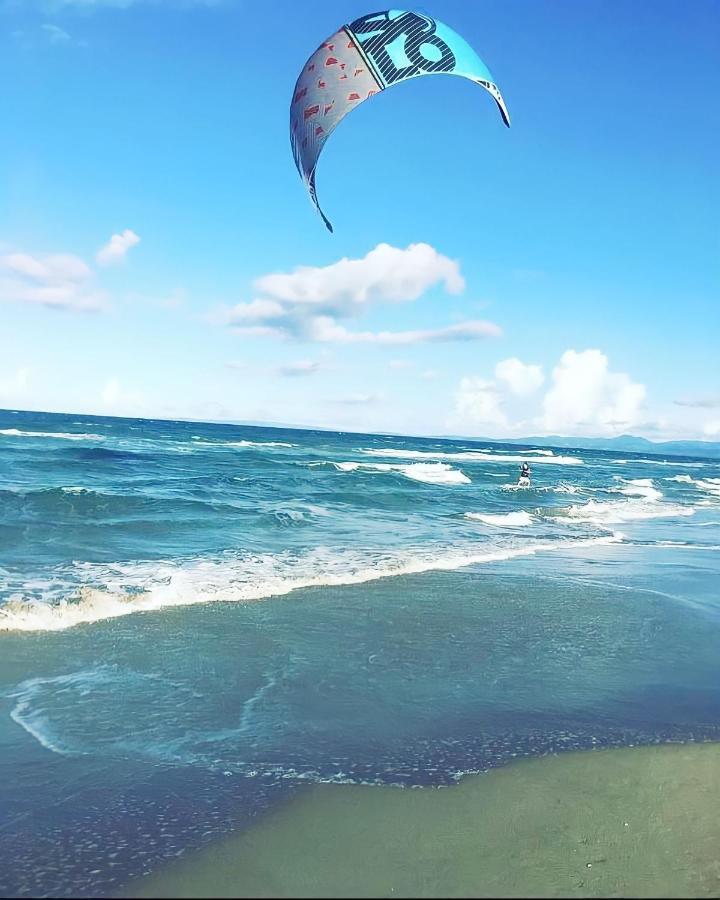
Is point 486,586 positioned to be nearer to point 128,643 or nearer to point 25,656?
point 128,643

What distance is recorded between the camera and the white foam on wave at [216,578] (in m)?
7.90

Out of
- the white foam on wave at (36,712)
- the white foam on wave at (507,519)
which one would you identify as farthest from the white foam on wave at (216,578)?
the white foam on wave at (507,519)

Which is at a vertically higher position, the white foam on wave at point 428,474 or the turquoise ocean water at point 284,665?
the white foam on wave at point 428,474

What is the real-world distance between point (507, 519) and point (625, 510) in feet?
23.4

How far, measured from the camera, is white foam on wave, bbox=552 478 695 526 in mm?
20797

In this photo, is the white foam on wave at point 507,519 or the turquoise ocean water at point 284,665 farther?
the white foam on wave at point 507,519

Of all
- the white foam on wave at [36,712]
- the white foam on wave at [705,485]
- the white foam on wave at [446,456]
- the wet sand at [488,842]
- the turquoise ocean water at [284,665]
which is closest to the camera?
the wet sand at [488,842]

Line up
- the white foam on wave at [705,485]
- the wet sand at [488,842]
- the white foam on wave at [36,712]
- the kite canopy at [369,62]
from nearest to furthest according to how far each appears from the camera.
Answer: the wet sand at [488,842] → the white foam on wave at [36,712] → the kite canopy at [369,62] → the white foam on wave at [705,485]

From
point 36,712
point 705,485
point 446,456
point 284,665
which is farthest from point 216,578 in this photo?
point 446,456

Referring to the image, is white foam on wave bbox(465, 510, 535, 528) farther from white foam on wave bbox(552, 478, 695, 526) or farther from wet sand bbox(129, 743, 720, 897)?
wet sand bbox(129, 743, 720, 897)

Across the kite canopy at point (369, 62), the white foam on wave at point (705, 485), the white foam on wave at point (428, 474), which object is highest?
the kite canopy at point (369, 62)

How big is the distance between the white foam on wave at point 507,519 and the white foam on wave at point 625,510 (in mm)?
1367

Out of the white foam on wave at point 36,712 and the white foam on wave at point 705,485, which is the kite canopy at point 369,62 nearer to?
the white foam on wave at point 36,712

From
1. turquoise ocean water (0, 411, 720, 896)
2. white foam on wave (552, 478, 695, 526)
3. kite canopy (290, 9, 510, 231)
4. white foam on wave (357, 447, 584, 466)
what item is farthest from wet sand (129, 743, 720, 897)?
white foam on wave (357, 447, 584, 466)
